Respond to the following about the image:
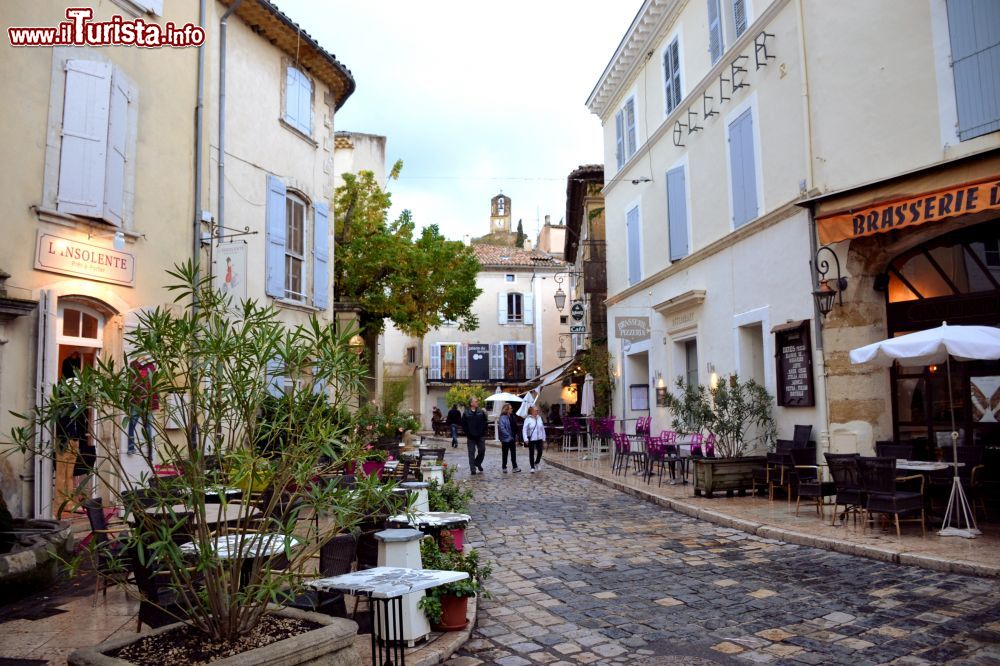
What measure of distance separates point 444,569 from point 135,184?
8.04 meters

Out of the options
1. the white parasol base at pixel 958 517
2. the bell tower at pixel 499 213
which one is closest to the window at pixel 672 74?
the white parasol base at pixel 958 517

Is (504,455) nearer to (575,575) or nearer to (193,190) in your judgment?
(193,190)

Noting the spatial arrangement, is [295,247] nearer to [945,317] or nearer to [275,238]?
[275,238]

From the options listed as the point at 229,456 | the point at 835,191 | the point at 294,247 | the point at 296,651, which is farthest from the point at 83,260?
the point at 835,191

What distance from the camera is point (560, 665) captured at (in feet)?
15.1

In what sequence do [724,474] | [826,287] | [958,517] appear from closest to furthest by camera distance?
[958,517] < [826,287] < [724,474]

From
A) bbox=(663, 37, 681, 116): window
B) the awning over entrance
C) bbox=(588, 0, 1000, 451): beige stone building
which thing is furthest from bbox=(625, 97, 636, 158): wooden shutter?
the awning over entrance

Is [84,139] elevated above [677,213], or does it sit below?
below

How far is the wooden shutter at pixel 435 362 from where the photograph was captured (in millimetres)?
40969

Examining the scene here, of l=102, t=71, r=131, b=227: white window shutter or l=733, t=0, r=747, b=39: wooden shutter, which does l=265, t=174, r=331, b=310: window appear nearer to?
l=102, t=71, r=131, b=227: white window shutter

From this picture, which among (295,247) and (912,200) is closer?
(912,200)

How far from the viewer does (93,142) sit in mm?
9656

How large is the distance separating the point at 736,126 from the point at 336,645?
1223 centimetres

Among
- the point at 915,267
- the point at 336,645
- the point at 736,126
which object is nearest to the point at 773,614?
the point at 336,645
